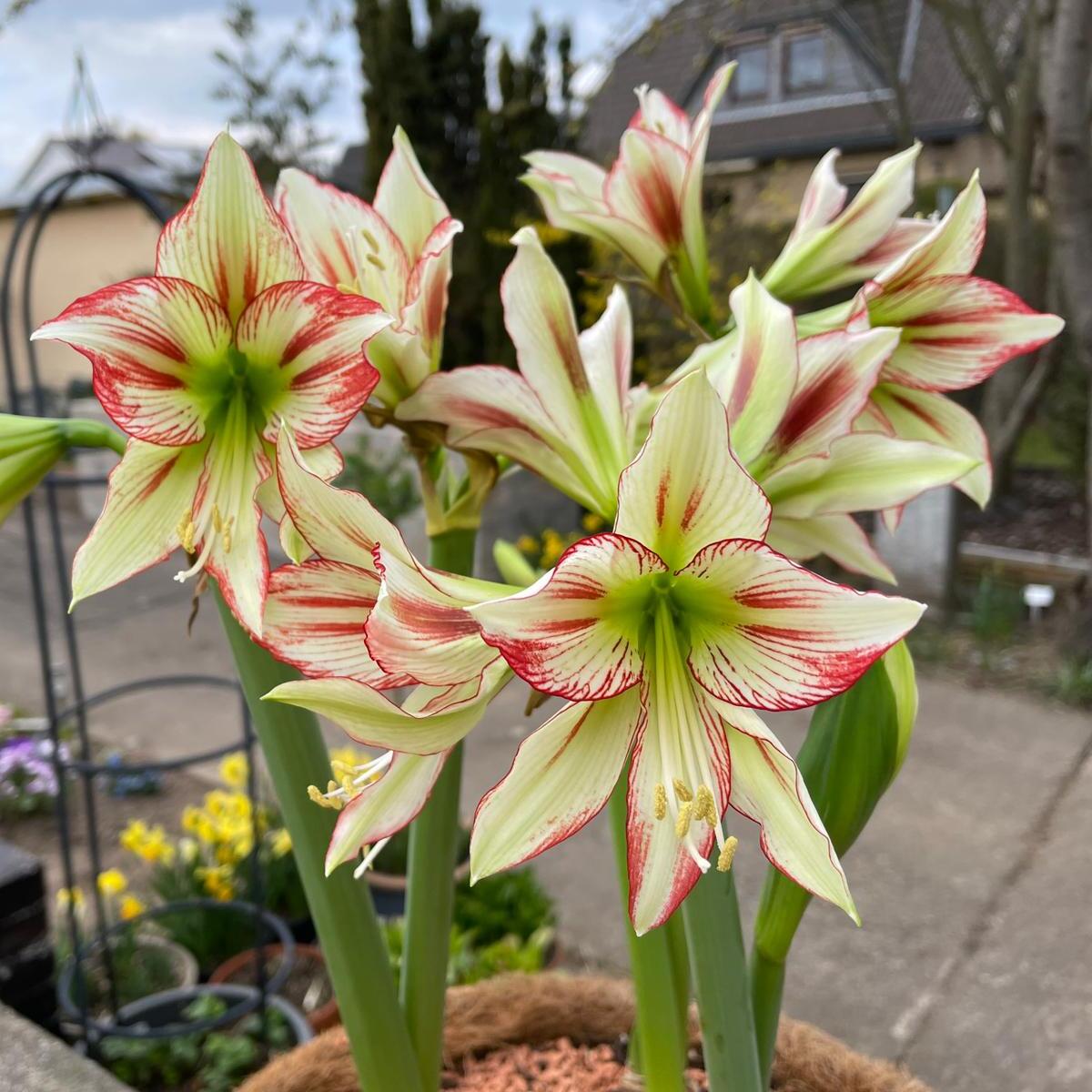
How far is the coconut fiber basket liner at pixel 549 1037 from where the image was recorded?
3.09 feet

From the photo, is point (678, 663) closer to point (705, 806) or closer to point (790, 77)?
point (705, 806)

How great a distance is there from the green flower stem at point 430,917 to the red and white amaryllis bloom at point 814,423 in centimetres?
30

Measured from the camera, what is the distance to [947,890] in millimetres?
2496

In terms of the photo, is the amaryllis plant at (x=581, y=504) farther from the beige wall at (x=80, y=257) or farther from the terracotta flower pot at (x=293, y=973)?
the beige wall at (x=80, y=257)

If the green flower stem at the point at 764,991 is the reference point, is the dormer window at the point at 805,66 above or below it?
above

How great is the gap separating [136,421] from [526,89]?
4.61 meters

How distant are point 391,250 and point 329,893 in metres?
0.40

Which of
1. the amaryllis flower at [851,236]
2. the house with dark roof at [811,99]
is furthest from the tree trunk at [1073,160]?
the house with dark roof at [811,99]

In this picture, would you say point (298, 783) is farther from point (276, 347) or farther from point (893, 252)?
point (893, 252)

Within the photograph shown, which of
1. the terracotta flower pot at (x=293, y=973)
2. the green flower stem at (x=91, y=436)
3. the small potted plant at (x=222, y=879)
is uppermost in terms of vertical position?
the green flower stem at (x=91, y=436)

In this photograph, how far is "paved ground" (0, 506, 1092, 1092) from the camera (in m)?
2.05

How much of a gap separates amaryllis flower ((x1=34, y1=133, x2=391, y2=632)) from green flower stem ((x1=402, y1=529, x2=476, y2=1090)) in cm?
25

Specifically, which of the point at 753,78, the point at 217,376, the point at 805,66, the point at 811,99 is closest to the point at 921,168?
the point at 811,99

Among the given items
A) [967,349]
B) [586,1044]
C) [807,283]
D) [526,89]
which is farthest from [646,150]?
[526,89]
